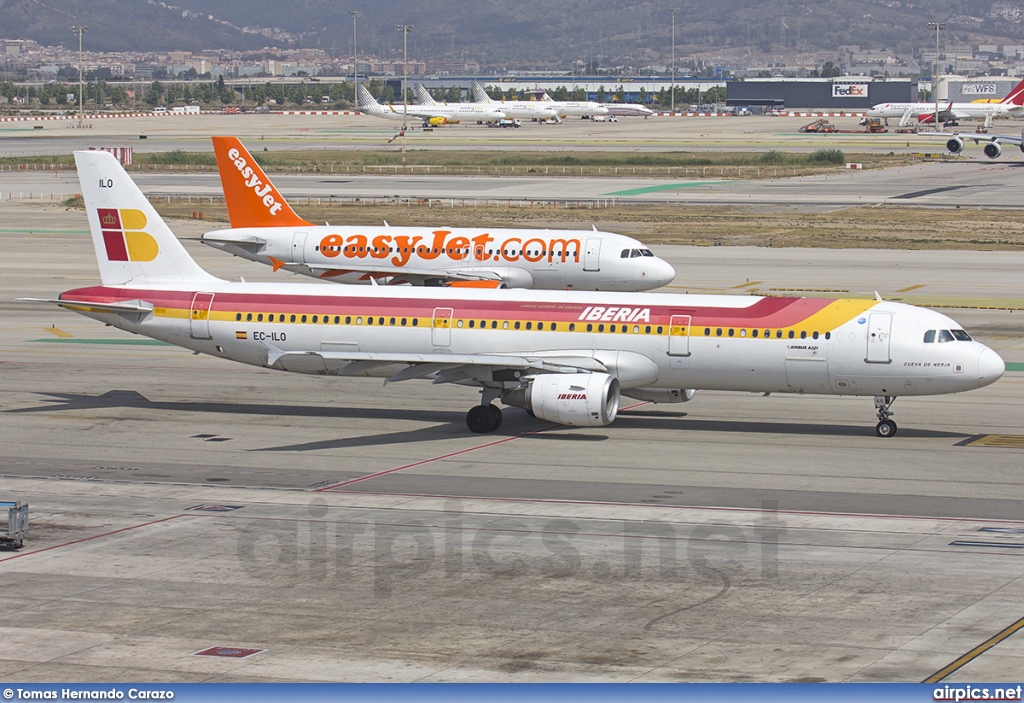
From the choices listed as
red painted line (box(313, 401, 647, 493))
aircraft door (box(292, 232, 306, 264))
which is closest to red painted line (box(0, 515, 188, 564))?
red painted line (box(313, 401, 647, 493))

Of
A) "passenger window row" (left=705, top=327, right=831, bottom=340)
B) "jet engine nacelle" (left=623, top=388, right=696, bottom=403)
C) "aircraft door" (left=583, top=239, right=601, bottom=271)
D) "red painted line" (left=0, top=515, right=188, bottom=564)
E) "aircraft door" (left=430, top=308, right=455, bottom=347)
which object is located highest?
"aircraft door" (left=583, top=239, right=601, bottom=271)

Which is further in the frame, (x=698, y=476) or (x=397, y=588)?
(x=698, y=476)

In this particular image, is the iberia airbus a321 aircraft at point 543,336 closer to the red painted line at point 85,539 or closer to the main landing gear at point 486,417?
the main landing gear at point 486,417

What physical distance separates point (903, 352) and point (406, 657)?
20355mm

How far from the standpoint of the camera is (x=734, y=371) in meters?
37.2

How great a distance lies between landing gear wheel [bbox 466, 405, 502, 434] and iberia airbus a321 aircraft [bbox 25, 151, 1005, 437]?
0.13 feet

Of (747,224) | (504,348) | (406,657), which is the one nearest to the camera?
(406,657)

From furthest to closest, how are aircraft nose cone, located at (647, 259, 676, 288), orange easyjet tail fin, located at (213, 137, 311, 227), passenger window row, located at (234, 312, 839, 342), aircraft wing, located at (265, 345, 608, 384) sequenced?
orange easyjet tail fin, located at (213, 137, 311, 227) → aircraft nose cone, located at (647, 259, 676, 288) → aircraft wing, located at (265, 345, 608, 384) → passenger window row, located at (234, 312, 839, 342)

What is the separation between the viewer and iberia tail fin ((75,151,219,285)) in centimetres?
4212

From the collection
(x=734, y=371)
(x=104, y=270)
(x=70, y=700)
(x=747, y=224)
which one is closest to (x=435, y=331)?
(x=734, y=371)

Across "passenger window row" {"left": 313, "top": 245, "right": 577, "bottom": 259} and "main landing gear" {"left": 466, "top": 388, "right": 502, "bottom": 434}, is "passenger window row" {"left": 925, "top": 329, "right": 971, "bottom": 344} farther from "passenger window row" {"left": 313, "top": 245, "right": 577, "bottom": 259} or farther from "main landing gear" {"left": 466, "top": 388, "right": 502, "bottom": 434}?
"passenger window row" {"left": 313, "top": 245, "right": 577, "bottom": 259}

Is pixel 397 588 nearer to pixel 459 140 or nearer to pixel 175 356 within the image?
pixel 175 356

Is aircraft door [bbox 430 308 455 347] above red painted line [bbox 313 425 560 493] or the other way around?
above

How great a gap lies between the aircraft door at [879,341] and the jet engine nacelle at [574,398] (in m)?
6.98
